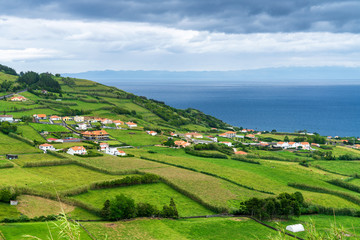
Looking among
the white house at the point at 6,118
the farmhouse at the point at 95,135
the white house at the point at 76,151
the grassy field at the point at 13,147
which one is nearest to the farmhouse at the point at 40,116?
the white house at the point at 6,118

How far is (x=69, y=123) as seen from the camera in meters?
98.7

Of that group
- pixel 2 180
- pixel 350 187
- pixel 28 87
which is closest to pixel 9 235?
pixel 2 180

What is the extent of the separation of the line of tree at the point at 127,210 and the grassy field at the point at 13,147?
3680cm

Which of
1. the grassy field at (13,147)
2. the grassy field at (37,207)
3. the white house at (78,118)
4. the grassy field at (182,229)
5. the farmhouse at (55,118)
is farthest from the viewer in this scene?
the white house at (78,118)

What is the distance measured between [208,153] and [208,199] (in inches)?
1339

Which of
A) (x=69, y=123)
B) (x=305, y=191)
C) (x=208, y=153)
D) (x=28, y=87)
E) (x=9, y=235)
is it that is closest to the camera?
(x=9, y=235)

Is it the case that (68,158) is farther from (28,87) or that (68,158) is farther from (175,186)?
(28,87)

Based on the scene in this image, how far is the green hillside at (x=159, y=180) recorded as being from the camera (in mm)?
35531

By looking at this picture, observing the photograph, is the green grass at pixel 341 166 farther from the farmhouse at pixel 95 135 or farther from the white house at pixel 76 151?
the farmhouse at pixel 95 135

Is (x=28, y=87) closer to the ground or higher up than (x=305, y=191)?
higher up

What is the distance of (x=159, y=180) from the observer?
5206cm

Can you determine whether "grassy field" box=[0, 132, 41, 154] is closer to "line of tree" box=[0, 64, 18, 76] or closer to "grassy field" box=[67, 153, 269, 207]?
"grassy field" box=[67, 153, 269, 207]

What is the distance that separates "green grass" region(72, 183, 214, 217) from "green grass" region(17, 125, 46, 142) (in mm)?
37870

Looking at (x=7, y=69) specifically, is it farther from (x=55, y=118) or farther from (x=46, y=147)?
(x=46, y=147)
